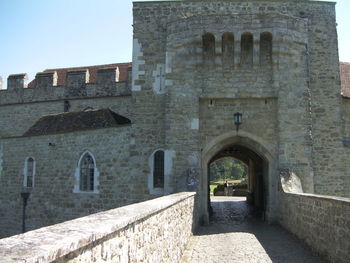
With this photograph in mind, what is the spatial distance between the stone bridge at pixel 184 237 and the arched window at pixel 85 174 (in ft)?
16.3

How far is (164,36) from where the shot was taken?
13773mm

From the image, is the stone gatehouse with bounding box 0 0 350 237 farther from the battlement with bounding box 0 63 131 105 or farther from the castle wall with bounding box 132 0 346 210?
the battlement with bounding box 0 63 131 105

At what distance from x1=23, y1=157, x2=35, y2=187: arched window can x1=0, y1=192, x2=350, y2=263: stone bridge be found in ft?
26.8

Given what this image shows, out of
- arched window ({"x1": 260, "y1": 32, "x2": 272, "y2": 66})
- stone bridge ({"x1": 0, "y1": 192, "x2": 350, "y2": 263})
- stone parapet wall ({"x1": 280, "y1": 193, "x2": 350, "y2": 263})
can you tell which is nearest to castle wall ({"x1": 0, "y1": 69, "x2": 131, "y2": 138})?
arched window ({"x1": 260, "y1": 32, "x2": 272, "y2": 66})

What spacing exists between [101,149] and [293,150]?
22.8 feet

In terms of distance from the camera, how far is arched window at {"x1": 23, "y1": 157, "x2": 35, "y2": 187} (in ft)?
52.6

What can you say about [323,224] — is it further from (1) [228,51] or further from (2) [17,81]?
A: (2) [17,81]

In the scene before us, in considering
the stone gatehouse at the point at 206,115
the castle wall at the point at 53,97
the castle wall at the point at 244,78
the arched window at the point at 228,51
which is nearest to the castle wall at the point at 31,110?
the castle wall at the point at 53,97

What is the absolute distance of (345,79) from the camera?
1762 cm

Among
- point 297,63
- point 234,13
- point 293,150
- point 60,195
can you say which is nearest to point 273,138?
point 293,150

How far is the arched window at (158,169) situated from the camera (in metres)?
13.3

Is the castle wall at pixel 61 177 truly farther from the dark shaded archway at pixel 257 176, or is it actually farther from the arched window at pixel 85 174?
the dark shaded archway at pixel 257 176

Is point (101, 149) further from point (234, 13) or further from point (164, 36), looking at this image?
point (234, 13)

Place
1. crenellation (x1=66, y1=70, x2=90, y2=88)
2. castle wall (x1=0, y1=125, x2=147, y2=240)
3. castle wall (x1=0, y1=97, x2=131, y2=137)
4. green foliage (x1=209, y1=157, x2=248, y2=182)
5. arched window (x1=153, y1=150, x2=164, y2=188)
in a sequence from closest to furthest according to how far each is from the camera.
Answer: arched window (x1=153, y1=150, x2=164, y2=188) → castle wall (x1=0, y1=125, x2=147, y2=240) → castle wall (x1=0, y1=97, x2=131, y2=137) → crenellation (x1=66, y1=70, x2=90, y2=88) → green foliage (x1=209, y1=157, x2=248, y2=182)
